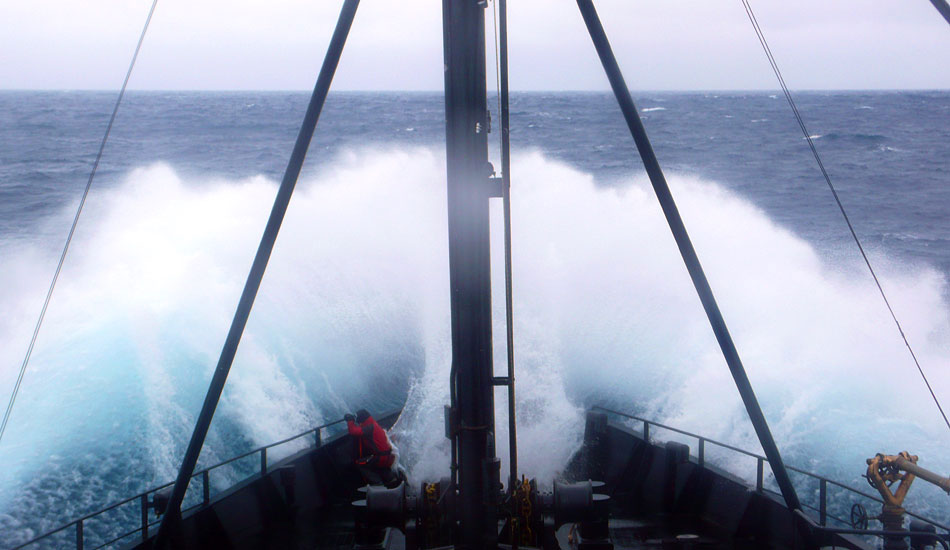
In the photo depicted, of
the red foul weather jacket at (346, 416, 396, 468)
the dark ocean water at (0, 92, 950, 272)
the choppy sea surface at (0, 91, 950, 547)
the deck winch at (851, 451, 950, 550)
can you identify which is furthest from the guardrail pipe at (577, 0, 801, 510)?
the dark ocean water at (0, 92, 950, 272)

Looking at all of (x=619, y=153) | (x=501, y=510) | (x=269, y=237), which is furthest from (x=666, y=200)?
(x=619, y=153)

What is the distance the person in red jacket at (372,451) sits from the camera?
8.37 metres

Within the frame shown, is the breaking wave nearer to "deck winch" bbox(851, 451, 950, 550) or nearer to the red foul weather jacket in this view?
the red foul weather jacket

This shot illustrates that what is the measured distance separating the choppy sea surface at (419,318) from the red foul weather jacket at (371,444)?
11.4ft

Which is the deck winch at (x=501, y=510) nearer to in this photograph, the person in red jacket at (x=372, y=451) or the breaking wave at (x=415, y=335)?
the person in red jacket at (x=372, y=451)

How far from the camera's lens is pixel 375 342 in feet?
70.6

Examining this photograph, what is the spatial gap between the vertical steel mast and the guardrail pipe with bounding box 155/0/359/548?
1.11 metres

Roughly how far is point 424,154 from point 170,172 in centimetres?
1354

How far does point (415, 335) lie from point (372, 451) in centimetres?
1381

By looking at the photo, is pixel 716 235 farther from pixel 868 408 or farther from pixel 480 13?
pixel 480 13

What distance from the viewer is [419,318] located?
75.1 ft

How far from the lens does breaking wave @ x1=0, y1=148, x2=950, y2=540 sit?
15.2m

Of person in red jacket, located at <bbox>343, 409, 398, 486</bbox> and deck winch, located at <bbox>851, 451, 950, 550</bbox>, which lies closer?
deck winch, located at <bbox>851, 451, 950, 550</bbox>

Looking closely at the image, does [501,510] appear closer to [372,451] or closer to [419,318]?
[372,451]
